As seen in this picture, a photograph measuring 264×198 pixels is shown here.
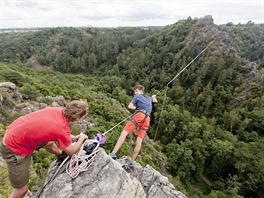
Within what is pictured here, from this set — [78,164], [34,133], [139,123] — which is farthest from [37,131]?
[139,123]

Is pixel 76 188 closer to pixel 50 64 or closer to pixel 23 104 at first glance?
pixel 23 104

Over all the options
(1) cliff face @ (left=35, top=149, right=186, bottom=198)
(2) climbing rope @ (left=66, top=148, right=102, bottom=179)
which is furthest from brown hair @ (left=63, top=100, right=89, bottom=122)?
(1) cliff face @ (left=35, top=149, right=186, bottom=198)

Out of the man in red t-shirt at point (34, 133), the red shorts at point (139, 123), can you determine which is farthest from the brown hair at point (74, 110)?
the red shorts at point (139, 123)

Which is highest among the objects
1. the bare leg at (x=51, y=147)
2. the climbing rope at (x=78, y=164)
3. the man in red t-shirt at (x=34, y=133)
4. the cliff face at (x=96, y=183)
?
the man in red t-shirt at (x=34, y=133)

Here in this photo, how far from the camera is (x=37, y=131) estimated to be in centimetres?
474

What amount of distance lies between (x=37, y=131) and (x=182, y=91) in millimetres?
71887

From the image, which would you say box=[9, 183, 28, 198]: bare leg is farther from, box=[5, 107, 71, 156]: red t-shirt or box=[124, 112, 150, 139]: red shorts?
box=[124, 112, 150, 139]: red shorts

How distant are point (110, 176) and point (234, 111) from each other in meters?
60.4

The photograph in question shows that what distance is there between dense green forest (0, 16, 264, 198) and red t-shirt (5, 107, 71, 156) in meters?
8.56

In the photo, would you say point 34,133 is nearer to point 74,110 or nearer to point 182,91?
point 74,110

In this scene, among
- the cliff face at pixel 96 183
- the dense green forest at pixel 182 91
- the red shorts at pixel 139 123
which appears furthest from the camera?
the dense green forest at pixel 182 91

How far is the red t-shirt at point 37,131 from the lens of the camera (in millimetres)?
4758

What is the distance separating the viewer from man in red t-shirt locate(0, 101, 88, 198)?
4.77 meters

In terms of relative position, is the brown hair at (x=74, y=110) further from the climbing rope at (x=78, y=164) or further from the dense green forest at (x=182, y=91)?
the dense green forest at (x=182, y=91)
